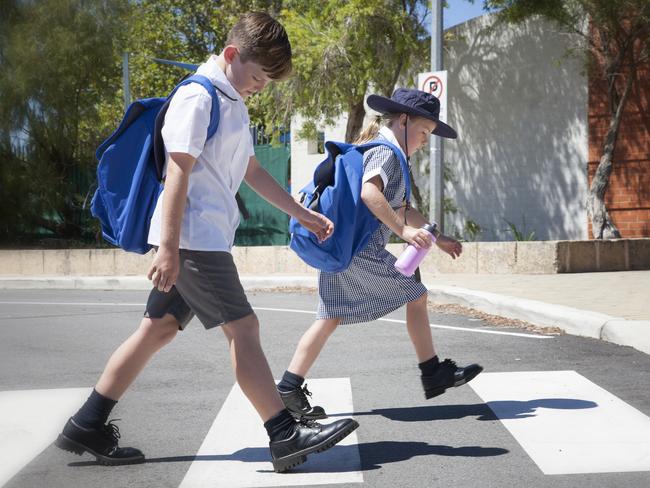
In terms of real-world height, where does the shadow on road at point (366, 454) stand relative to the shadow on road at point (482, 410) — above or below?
below

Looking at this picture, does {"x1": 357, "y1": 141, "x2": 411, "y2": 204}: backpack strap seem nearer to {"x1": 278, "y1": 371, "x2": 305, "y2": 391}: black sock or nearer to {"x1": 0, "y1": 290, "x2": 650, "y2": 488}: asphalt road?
{"x1": 278, "y1": 371, "x2": 305, "y2": 391}: black sock

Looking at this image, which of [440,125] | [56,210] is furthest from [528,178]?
[440,125]

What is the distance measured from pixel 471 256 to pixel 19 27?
42.0ft

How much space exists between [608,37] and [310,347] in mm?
12046

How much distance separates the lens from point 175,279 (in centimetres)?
374

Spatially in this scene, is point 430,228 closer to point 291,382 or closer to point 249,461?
point 291,382

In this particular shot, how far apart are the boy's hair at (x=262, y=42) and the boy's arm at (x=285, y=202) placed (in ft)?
1.64

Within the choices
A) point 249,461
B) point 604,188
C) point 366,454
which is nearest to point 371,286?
point 366,454

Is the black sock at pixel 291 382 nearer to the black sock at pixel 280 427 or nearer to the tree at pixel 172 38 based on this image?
the black sock at pixel 280 427

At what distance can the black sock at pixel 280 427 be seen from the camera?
3.85 m

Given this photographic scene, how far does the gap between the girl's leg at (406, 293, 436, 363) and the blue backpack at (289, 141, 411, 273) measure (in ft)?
1.40

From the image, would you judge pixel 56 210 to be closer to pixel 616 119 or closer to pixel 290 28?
pixel 290 28

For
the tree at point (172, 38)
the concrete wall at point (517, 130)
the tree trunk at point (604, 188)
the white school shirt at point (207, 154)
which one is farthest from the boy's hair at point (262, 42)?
the tree at point (172, 38)

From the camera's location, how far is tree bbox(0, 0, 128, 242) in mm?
21312
